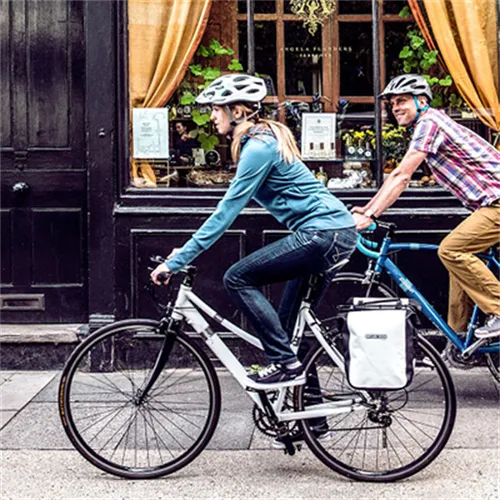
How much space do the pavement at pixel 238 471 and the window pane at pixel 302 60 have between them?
8.54 feet

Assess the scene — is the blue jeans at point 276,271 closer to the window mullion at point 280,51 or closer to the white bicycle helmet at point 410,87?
the white bicycle helmet at point 410,87

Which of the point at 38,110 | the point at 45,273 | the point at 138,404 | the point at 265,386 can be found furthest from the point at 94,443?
the point at 38,110

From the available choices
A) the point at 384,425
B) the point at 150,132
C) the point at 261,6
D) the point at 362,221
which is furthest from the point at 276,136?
the point at 261,6

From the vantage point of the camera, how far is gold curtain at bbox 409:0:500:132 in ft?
23.7

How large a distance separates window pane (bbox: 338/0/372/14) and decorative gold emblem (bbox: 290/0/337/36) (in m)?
0.06

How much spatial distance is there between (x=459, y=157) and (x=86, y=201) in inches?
122

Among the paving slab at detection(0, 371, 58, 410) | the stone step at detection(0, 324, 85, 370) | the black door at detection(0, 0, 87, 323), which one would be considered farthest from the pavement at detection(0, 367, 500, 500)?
the black door at detection(0, 0, 87, 323)

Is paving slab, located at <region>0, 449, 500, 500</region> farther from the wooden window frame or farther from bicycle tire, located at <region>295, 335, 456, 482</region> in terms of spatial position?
the wooden window frame

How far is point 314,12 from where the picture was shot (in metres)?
7.41

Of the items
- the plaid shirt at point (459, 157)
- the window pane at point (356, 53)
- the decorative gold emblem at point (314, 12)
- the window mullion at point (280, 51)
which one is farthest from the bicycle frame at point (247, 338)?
the decorative gold emblem at point (314, 12)

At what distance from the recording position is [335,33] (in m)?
7.41

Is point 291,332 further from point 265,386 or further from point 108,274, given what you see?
point 108,274

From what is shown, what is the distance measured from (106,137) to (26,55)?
100cm

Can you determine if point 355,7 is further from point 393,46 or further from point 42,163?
point 42,163
